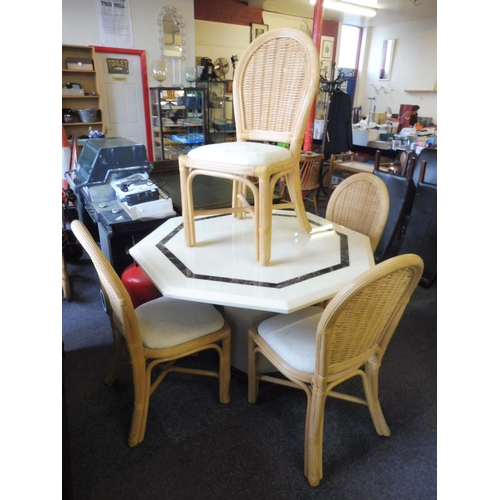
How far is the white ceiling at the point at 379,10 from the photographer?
20.2 feet

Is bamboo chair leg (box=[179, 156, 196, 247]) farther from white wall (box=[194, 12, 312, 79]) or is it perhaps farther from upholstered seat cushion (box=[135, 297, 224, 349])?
white wall (box=[194, 12, 312, 79])

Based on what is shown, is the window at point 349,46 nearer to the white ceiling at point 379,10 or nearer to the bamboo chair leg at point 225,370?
the white ceiling at point 379,10

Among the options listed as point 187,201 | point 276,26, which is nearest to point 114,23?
point 276,26

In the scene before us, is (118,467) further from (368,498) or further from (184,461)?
(368,498)

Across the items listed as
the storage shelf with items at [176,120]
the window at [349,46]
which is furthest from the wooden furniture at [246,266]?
the window at [349,46]

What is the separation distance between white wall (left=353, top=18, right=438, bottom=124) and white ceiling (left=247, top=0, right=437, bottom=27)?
0.80 feet

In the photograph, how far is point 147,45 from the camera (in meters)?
5.30

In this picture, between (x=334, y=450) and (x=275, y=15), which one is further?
(x=275, y=15)

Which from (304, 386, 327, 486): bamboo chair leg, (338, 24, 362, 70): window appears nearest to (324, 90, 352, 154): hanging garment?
(338, 24, 362, 70): window

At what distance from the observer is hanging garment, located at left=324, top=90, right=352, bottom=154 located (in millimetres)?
5074

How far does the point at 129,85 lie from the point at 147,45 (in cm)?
64

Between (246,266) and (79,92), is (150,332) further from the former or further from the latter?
(79,92)

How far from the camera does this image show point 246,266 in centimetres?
157
